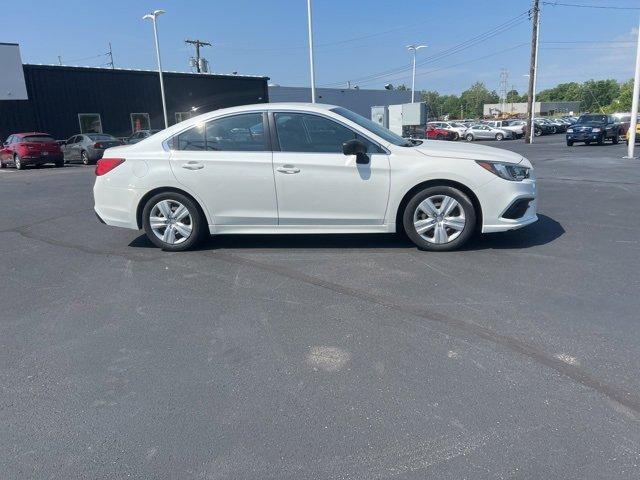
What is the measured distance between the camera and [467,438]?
262cm

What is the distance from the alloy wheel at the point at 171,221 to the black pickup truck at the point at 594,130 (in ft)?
84.7

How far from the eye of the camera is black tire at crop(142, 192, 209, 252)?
603 centimetres

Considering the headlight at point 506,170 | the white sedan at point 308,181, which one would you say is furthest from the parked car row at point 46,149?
the headlight at point 506,170

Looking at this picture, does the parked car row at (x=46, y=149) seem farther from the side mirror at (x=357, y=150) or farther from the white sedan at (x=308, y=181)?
the side mirror at (x=357, y=150)

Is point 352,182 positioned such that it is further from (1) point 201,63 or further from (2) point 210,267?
(1) point 201,63

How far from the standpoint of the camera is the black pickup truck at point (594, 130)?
26.7 meters

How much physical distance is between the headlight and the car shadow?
0.79 m

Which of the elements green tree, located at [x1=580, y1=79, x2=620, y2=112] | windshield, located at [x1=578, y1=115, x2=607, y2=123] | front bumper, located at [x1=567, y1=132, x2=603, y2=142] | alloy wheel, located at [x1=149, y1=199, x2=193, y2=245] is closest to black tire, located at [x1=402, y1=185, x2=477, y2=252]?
alloy wheel, located at [x1=149, y1=199, x2=193, y2=245]

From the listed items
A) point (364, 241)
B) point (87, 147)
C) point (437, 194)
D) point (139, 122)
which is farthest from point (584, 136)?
point (139, 122)

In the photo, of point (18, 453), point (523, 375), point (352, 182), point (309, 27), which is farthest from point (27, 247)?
point (309, 27)

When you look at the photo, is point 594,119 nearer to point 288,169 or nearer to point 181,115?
point 181,115

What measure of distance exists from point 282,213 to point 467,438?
12.1ft

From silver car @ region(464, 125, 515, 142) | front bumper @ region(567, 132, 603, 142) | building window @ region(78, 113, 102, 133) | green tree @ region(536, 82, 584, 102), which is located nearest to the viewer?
front bumper @ region(567, 132, 603, 142)

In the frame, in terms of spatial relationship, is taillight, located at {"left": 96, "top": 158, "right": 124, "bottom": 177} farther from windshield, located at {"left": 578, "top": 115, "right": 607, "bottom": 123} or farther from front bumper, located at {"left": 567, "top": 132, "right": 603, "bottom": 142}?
windshield, located at {"left": 578, "top": 115, "right": 607, "bottom": 123}
